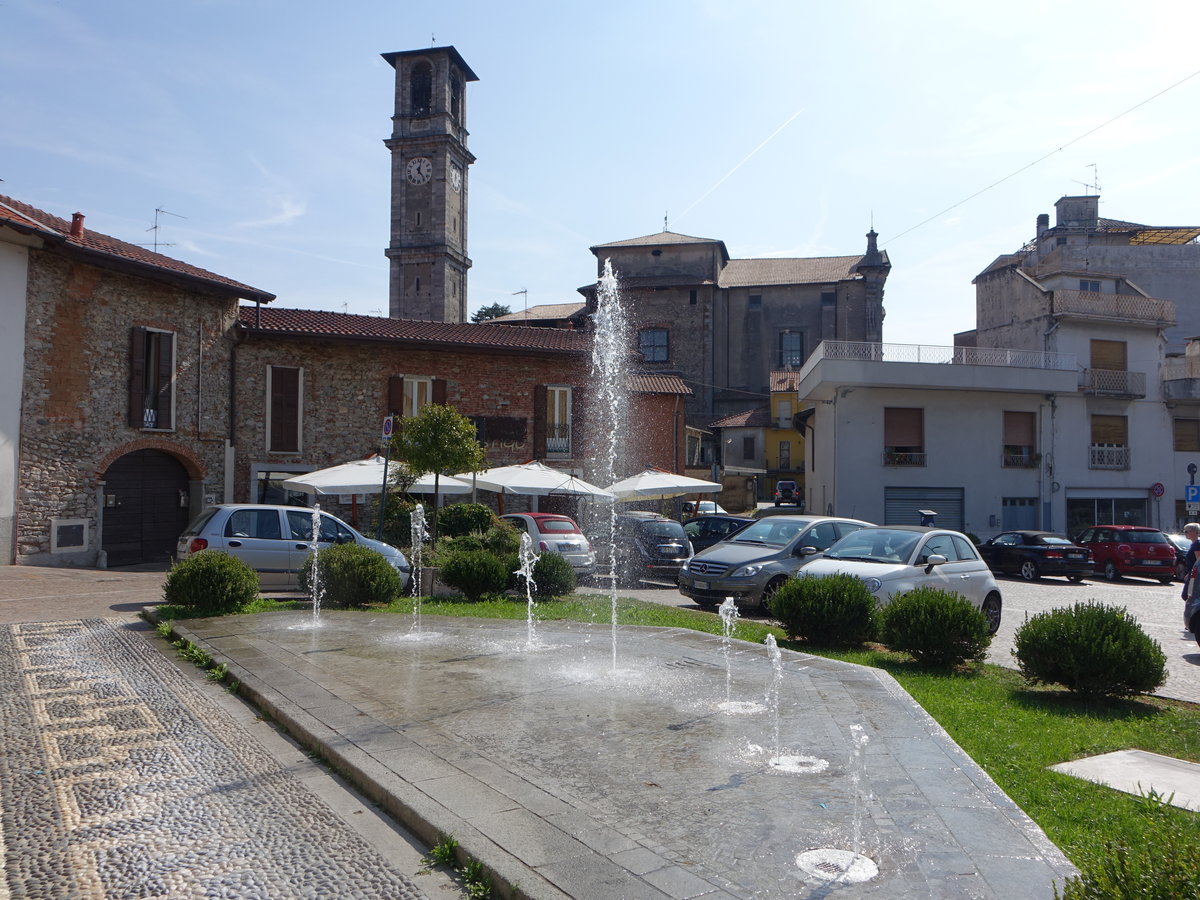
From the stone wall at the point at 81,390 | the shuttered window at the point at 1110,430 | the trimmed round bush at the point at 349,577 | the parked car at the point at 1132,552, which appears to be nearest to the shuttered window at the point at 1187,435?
the shuttered window at the point at 1110,430

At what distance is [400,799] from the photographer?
438 cm

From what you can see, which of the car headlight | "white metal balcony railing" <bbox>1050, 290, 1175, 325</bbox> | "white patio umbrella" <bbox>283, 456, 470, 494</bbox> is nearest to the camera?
the car headlight

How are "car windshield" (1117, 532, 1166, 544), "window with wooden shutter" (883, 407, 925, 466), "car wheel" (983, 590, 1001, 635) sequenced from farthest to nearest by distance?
"window with wooden shutter" (883, 407, 925, 466) < "car windshield" (1117, 532, 1166, 544) < "car wheel" (983, 590, 1001, 635)

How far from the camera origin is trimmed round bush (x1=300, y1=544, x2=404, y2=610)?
12.0 metres

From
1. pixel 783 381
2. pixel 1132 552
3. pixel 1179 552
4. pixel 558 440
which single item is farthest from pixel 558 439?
pixel 783 381

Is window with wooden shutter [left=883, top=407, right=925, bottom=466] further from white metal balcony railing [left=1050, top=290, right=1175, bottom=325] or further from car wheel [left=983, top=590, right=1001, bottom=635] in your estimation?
car wheel [left=983, top=590, right=1001, bottom=635]

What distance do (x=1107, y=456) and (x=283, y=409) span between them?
29.7 meters

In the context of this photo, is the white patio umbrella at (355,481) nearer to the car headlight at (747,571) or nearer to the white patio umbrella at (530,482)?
the white patio umbrella at (530,482)

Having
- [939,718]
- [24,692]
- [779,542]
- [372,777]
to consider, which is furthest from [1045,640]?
[24,692]

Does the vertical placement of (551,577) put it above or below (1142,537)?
below

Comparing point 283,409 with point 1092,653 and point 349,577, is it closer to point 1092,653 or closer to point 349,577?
point 349,577

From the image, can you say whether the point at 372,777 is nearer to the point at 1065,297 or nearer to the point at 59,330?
the point at 59,330

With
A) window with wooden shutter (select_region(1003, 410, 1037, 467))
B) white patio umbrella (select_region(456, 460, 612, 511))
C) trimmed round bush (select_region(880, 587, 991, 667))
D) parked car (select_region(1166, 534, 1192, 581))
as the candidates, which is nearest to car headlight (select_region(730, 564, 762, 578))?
trimmed round bush (select_region(880, 587, 991, 667))

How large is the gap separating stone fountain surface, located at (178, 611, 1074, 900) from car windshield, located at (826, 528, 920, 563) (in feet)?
12.0
